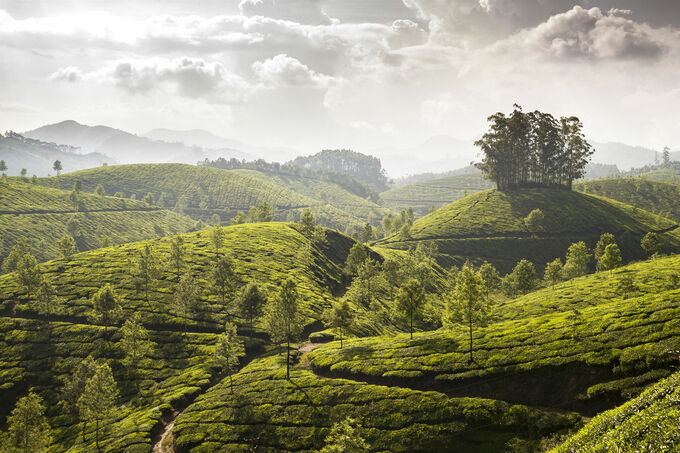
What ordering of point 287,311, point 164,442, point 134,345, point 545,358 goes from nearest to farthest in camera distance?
point 545,358, point 164,442, point 287,311, point 134,345

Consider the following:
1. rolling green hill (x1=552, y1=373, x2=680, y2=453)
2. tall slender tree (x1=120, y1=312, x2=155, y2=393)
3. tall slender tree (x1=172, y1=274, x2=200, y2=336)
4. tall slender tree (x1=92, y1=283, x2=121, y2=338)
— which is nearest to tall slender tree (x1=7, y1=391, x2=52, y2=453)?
tall slender tree (x1=120, y1=312, x2=155, y2=393)

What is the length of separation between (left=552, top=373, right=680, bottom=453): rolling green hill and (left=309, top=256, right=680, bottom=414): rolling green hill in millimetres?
10052

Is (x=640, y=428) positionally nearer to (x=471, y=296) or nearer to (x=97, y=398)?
(x=471, y=296)

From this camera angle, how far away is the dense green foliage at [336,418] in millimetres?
42500

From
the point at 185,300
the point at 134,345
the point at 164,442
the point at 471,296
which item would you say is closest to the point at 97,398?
the point at 164,442

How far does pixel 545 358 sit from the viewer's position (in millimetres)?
48938

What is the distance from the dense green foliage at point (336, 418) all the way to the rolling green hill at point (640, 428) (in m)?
10.9

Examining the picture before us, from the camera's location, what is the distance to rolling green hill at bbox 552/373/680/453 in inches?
915

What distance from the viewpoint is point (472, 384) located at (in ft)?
167

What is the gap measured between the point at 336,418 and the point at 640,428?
130ft

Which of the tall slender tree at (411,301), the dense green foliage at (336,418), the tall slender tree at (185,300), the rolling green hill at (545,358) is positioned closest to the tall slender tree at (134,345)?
the tall slender tree at (185,300)

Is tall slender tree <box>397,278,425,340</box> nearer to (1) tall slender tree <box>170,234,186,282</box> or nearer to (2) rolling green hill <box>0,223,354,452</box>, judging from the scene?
(2) rolling green hill <box>0,223,354,452</box>

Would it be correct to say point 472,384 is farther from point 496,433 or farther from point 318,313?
point 318,313

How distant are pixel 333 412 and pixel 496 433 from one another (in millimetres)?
24749
